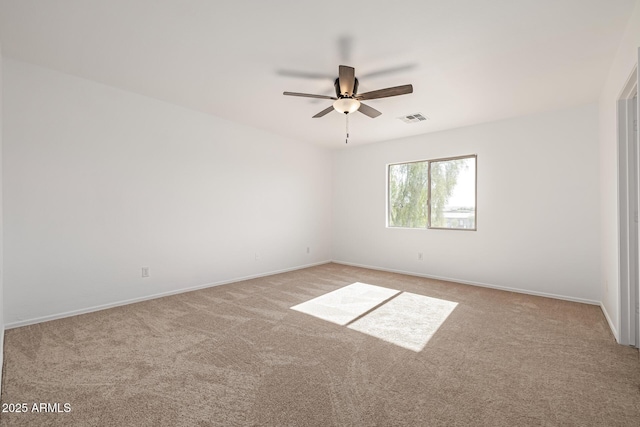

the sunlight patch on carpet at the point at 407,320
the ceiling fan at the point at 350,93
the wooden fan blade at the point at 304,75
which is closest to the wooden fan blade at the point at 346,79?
the ceiling fan at the point at 350,93

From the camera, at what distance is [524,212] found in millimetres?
4383

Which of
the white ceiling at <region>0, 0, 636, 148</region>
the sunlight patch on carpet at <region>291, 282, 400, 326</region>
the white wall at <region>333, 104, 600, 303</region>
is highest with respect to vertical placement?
the white ceiling at <region>0, 0, 636, 148</region>

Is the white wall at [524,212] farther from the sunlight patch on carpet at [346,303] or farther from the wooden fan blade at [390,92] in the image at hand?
the wooden fan blade at [390,92]

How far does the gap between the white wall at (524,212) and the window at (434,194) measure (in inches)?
6.1

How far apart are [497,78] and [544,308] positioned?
2801mm

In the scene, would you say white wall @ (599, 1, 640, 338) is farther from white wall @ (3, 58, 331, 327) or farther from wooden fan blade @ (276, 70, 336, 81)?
white wall @ (3, 58, 331, 327)

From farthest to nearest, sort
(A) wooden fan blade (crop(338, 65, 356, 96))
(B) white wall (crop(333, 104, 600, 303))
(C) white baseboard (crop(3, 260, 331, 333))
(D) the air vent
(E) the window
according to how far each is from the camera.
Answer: (E) the window, (D) the air vent, (B) white wall (crop(333, 104, 600, 303)), (C) white baseboard (crop(3, 260, 331, 333)), (A) wooden fan blade (crop(338, 65, 356, 96))

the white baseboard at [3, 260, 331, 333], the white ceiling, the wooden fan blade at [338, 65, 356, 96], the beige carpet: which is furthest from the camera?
the white baseboard at [3, 260, 331, 333]

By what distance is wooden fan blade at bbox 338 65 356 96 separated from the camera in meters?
2.68

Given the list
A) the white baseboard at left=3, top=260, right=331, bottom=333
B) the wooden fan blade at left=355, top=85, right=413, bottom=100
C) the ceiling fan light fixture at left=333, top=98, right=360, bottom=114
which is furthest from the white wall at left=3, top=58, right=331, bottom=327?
the wooden fan blade at left=355, top=85, right=413, bottom=100

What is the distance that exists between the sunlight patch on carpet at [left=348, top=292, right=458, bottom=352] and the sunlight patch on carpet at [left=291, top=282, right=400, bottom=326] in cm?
16

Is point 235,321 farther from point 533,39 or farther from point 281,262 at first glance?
point 533,39

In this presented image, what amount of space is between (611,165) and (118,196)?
5.47 meters

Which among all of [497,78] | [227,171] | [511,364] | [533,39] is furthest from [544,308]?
[227,171]
